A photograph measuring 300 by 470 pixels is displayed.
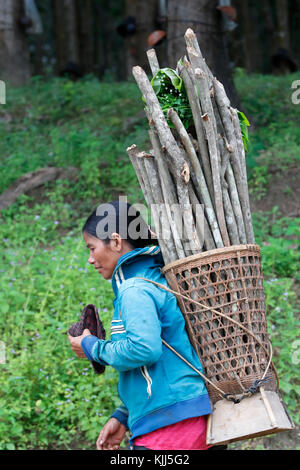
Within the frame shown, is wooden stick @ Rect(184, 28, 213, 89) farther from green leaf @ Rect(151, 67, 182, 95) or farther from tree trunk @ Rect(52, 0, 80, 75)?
tree trunk @ Rect(52, 0, 80, 75)

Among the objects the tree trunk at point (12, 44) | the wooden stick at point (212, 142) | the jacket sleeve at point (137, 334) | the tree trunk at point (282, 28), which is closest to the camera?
the jacket sleeve at point (137, 334)

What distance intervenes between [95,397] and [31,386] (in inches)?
17.2

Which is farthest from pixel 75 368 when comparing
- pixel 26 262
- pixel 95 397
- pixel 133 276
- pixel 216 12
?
pixel 216 12

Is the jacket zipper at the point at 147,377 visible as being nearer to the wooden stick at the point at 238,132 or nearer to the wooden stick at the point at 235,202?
the wooden stick at the point at 235,202

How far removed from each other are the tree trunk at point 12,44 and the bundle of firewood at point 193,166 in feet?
27.6

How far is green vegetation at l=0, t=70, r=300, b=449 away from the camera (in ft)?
12.3

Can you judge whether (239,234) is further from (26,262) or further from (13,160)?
(13,160)

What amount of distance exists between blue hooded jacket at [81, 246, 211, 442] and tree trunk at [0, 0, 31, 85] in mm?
8783

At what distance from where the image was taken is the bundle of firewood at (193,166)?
224 centimetres

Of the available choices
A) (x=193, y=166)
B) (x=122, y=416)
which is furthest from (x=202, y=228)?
(x=122, y=416)

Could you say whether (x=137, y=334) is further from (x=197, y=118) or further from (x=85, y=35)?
(x=85, y=35)

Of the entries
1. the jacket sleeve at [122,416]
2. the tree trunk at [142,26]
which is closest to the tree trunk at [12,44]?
the tree trunk at [142,26]

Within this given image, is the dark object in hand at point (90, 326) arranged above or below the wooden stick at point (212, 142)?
below

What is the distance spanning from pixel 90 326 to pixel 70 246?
3049 millimetres
